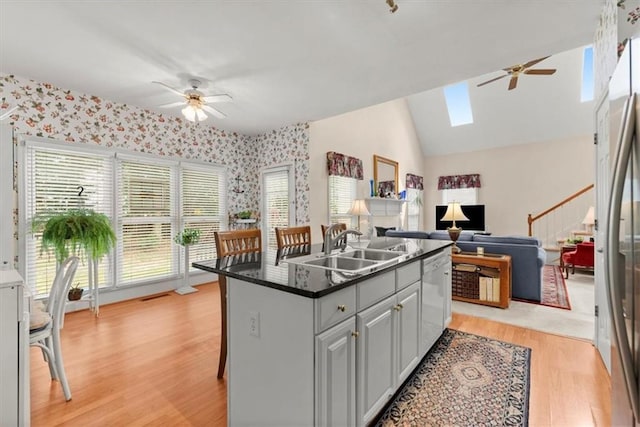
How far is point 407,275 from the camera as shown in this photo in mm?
1947

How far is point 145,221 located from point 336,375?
406 centimetres

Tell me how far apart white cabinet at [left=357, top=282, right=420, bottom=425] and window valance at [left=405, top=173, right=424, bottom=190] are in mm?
6074

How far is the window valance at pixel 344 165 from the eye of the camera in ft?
16.8

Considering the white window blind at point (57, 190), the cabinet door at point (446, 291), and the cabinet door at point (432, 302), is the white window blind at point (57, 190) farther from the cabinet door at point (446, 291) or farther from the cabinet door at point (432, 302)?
the cabinet door at point (446, 291)

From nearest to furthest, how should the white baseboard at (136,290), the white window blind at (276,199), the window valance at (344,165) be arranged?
1. the white baseboard at (136,290)
2. the window valance at (344,165)
3. the white window blind at (276,199)

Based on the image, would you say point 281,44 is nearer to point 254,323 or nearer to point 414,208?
point 254,323

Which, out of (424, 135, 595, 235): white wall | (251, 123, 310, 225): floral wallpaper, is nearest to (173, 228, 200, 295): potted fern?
(251, 123, 310, 225): floral wallpaper

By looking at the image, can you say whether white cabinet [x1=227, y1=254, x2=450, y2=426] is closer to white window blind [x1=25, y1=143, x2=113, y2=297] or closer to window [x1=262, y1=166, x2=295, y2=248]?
white window blind [x1=25, y1=143, x2=113, y2=297]

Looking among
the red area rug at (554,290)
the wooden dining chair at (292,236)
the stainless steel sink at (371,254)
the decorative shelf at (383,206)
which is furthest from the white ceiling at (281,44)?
the red area rug at (554,290)

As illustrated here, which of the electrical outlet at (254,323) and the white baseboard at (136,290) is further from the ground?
the electrical outlet at (254,323)

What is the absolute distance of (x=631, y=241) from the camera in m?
0.83

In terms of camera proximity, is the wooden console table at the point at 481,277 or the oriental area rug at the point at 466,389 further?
the wooden console table at the point at 481,277

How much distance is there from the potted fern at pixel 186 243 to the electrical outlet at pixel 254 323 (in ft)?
10.8

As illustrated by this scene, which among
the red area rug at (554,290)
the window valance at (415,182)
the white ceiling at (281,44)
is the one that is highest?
the white ceiling at (281,44)
